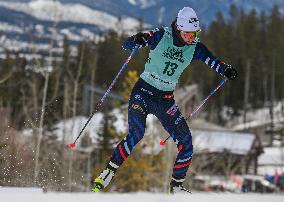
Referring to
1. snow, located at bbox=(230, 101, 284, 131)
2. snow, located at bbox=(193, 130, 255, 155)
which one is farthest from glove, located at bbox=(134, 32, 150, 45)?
snow, located at bbox=(230, 101, 284, 131)

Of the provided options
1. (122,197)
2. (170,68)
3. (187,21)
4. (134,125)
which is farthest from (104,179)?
(122,197)

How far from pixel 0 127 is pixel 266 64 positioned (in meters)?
63.1

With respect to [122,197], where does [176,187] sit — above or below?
below

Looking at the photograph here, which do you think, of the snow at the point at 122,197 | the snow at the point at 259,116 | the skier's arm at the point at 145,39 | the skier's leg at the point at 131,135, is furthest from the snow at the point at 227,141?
the snow at the point at 122,197

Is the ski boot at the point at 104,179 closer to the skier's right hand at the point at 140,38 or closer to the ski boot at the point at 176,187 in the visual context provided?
the ski boot at the point at 176,187

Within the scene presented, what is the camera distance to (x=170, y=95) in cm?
677

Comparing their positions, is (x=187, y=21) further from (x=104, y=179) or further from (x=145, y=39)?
(x=104, y=179)

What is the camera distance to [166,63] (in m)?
6.70

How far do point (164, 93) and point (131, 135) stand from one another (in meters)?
0.58

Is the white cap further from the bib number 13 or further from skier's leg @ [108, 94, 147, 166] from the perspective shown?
skier's leg @ [108, 94, 147, 166]

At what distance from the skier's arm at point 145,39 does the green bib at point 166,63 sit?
0.05 metres

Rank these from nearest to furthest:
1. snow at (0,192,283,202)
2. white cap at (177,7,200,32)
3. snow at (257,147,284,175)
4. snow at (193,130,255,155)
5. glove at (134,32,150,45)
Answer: snow at (0,192,283,202), glove at (134,32,150,45), white cap at (177,7,200,32), snow at (193,130,255,155), snow at (257,147,284,175)

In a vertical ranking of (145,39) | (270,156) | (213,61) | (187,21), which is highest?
(187,21)

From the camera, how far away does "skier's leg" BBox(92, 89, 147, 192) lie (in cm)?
664
